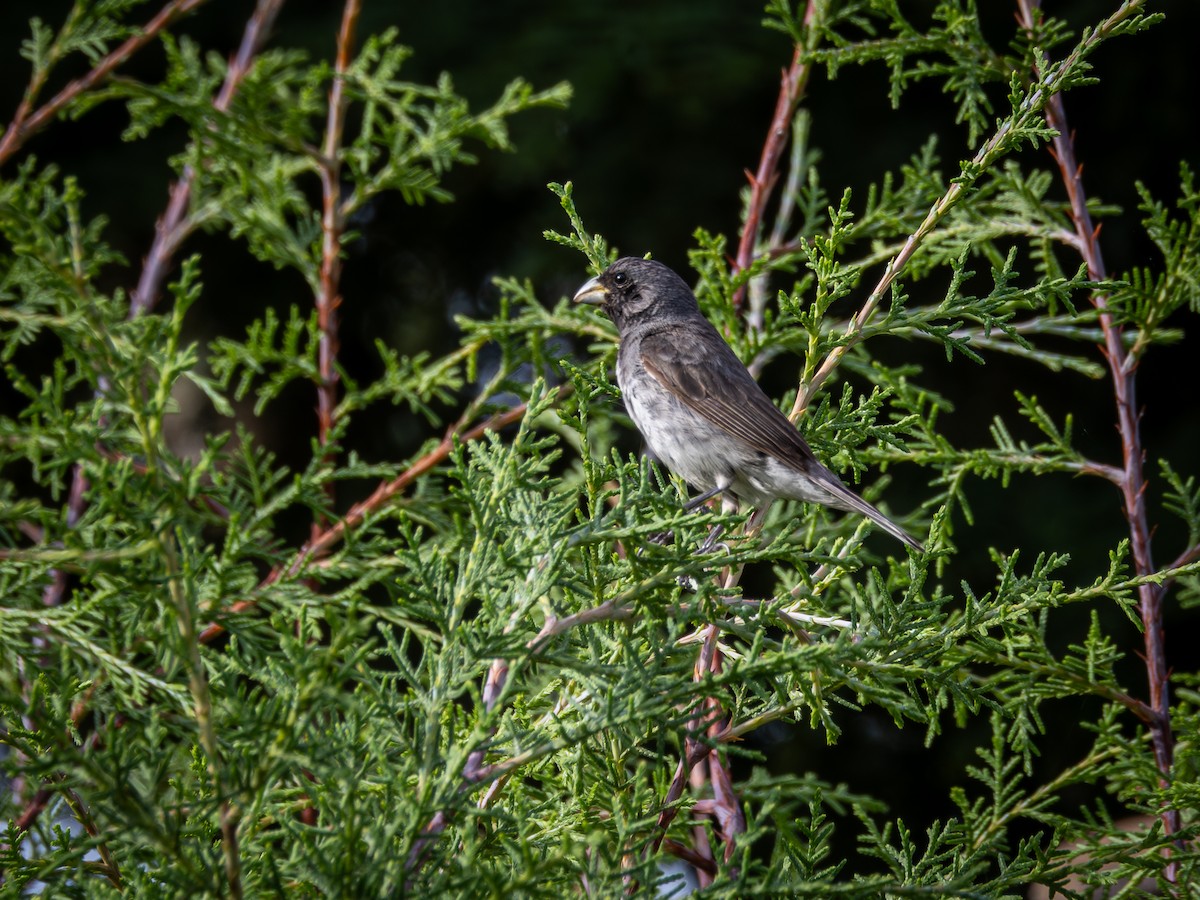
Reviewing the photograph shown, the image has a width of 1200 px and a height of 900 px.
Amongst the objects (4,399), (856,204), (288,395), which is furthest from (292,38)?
(856,204)

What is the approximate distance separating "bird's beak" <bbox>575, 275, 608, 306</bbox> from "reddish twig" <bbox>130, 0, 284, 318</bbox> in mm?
1217

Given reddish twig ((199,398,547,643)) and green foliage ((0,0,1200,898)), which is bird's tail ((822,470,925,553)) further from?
reddish twig ((199,398,547,643))

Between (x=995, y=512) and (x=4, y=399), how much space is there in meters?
5.07

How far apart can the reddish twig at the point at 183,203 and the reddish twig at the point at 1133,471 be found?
2.35 metres

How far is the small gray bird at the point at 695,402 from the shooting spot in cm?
304

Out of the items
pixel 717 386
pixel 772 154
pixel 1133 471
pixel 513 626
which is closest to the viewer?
pixel 513 626

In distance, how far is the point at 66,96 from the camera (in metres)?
3.00

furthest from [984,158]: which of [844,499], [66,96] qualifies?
[66,96]

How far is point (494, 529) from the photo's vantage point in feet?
6.30

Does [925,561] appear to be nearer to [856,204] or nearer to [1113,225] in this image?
[856,204]

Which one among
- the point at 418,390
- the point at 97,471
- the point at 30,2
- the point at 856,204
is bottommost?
the point at 856,204

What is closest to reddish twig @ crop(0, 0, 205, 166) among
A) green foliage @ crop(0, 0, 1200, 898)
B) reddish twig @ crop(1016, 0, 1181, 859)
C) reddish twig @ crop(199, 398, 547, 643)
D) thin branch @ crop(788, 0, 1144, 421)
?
green foliage @ crop(0, 0, 1200, 898)

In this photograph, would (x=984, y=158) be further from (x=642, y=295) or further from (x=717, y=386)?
(x=642, y=295)

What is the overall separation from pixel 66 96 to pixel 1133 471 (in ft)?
9.66
